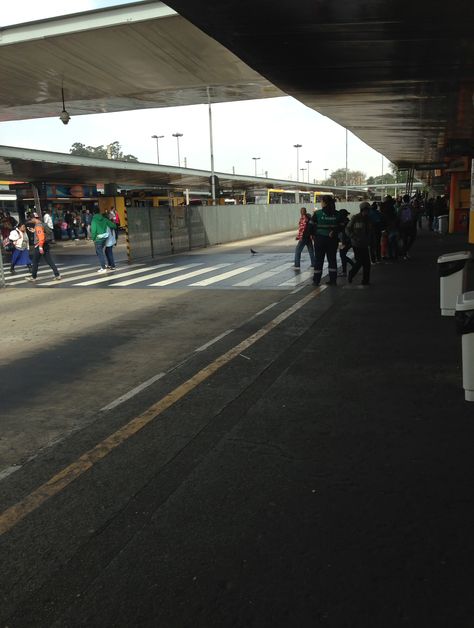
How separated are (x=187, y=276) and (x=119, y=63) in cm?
540

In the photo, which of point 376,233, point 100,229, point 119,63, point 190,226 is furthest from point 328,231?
point 190,226

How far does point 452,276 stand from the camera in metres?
7.81

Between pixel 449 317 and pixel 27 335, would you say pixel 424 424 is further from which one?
pixel 27 335

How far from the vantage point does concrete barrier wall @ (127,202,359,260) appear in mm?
19473

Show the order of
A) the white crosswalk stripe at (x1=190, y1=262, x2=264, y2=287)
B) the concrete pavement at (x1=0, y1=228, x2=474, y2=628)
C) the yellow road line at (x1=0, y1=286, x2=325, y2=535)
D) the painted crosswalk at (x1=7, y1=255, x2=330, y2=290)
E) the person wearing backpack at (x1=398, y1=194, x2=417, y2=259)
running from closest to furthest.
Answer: the concrete pavement at (x1=0, y1=228, x2=474, y2=628)
the yellow road line at (x1=0, y1=286, x2=325, y2=535)
the painted crosswalk at (x1=7, y1=255, x2=330, y2=290)
the white crosswalk stripe at (x1=190, y1=262, x2=264, y2=287)
the person wearing backpack at (x1=398, y1=194, x2=417, y2=259)

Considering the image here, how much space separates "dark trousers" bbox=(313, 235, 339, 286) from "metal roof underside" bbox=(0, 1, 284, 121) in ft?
15.1

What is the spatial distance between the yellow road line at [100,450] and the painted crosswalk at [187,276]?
20.6 feet

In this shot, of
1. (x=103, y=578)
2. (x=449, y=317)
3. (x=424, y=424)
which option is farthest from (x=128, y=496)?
(x=449, y=317)

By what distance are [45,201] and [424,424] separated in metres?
32.0

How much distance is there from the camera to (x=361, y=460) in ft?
12.2

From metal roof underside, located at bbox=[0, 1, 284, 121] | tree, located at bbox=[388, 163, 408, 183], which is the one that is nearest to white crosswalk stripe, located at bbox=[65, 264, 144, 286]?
metal roof underside, located at bbox=[0, 1, 284, 121]

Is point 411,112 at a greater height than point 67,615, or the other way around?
point 411,112

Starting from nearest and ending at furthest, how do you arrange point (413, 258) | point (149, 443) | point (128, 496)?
point (128, 496)
point (149, 443)
point (413, 258)

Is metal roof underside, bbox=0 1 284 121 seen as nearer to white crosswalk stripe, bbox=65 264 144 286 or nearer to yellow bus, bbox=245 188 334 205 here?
white crosswalk stripe, bbox=65 264 144 286
